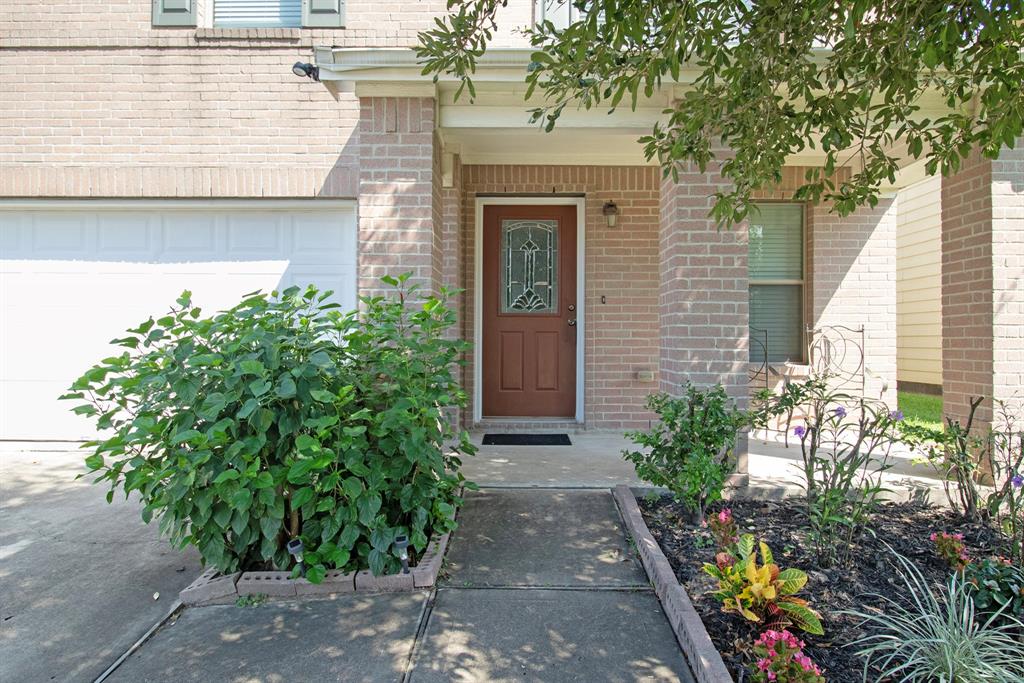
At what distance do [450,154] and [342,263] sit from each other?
4.83 ft

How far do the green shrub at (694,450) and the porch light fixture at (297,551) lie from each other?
6.20ft

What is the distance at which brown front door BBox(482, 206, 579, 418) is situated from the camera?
6.00m

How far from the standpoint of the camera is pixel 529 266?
604 cm

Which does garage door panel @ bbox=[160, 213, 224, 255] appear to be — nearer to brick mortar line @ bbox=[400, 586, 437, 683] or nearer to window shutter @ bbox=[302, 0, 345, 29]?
window shutter @ bbox=[302, 0, 345, 29]

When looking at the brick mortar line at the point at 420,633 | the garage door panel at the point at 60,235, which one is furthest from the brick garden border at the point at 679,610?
the garage door panel at the point at 60,235

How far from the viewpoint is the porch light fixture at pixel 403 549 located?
265 centimetres

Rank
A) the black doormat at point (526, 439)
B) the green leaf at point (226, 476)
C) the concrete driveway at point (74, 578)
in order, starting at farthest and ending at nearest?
the black doormat at point (526, 439)
the green leaf at point (226, 476)
the concrete driveway at point (74, 578)

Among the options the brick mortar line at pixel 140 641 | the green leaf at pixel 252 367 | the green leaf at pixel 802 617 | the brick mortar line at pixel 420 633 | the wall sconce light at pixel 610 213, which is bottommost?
the brick mortar line at pixel 140 641

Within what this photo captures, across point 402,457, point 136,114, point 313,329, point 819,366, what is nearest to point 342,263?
point 136,114

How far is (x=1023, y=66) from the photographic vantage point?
8.46ft

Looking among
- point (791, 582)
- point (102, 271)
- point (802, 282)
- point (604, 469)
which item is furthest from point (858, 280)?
point (102, 271)

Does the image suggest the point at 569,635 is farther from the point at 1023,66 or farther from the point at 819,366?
the point at 819,366

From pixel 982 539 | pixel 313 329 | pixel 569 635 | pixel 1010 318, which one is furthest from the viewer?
pixel 1010 318

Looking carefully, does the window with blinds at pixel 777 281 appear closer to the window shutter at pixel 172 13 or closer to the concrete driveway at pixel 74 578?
the concrete driveway at pixel 74 578
